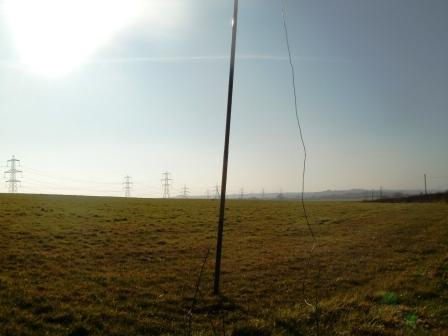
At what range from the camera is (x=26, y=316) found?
9820mm

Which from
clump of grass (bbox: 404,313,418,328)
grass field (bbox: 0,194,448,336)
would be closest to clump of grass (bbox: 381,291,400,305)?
grass field (bbox: 0,194,448,336)

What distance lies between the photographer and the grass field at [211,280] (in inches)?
393

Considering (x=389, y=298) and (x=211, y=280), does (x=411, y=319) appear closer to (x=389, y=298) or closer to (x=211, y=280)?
(x=389, y=298)

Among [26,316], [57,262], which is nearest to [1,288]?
[26,316]

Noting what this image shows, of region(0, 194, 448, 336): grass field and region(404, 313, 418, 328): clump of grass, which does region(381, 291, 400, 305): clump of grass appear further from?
region(404, 313, 418, 328): clump of grass

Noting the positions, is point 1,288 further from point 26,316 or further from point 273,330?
point 273,330

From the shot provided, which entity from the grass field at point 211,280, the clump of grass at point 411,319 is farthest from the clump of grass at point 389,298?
the clump of grass at point 411,319

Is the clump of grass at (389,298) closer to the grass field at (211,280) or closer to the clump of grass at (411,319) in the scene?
the grass field at (211,280)

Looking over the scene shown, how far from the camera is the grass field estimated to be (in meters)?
9.98

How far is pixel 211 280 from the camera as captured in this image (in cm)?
1527

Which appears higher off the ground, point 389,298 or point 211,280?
point 389,298

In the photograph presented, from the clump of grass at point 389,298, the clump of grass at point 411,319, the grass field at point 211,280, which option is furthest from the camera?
the clump of grass at point 389,298

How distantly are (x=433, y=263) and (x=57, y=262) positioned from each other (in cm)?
1636

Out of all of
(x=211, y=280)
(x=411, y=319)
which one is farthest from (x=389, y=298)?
(x=211, y=280)
